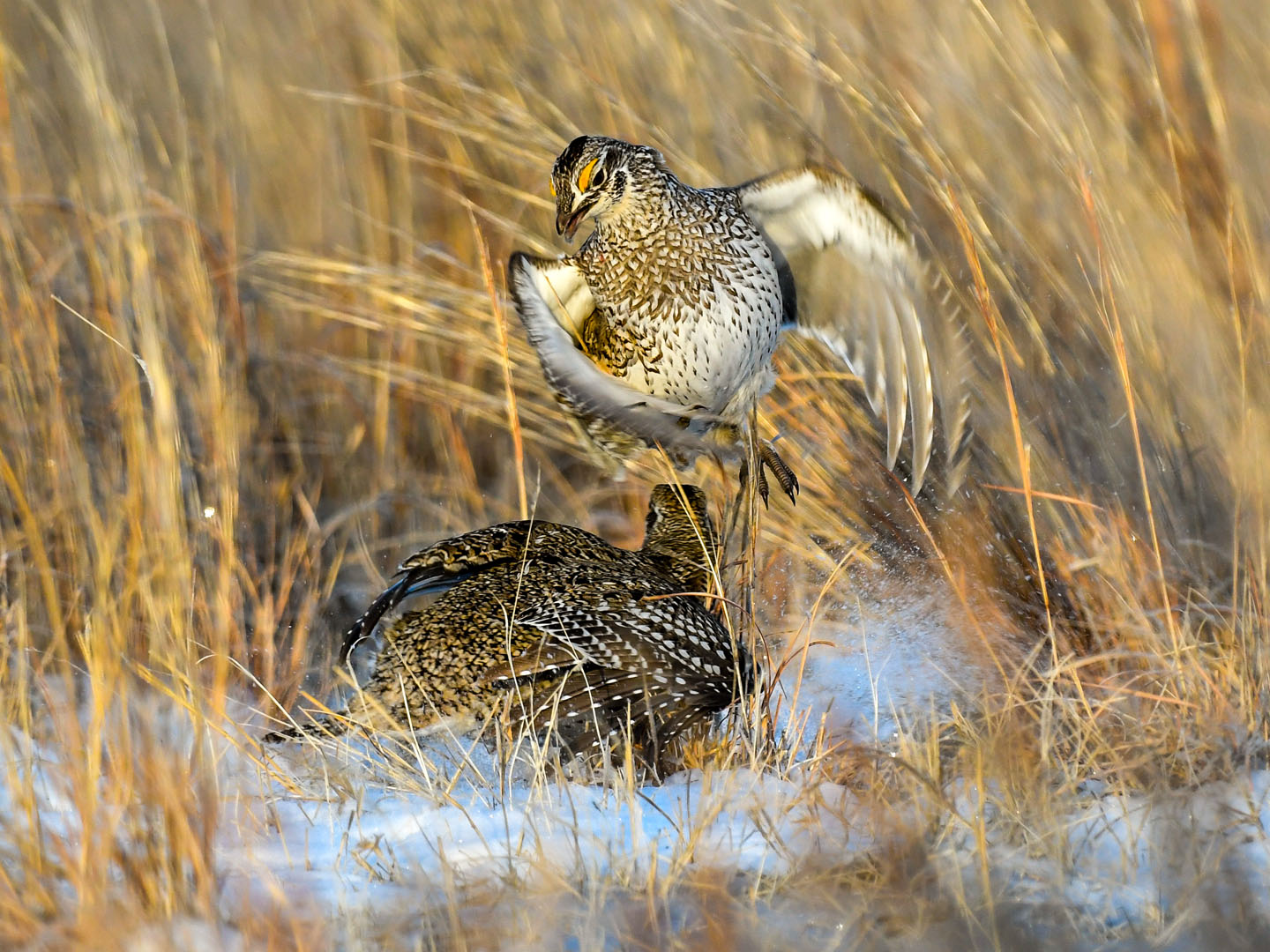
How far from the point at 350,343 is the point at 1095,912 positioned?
9.66 ft

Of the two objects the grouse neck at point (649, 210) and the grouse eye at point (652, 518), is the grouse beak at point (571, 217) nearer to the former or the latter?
the grouse neck at point (649, 210)

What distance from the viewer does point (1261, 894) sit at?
1888mm

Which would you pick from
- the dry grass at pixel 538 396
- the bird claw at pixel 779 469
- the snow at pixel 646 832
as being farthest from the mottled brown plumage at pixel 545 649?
the bird claw at pixel 779 469

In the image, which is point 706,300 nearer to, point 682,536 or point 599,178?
point 599,178

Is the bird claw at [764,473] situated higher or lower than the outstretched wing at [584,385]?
lower

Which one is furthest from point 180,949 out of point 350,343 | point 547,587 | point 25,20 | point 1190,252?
point 25,20

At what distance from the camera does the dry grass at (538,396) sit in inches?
78.9

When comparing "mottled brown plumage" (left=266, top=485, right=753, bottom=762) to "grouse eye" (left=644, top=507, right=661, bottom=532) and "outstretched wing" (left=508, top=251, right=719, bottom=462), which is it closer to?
"outstretched wing" (left=508, top=251, right=719, bottom=462)

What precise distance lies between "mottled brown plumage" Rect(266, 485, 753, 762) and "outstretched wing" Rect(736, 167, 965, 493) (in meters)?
0.57

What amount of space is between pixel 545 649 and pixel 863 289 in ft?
3.62

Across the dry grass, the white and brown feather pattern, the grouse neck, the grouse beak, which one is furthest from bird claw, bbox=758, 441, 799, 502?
the grouse beak

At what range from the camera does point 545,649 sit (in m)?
2.65

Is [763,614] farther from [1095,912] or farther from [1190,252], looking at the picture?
[1095,912]

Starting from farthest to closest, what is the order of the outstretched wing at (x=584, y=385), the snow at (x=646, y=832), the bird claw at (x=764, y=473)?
the bird claw at (x=764, y=473) → the outstretched wing at (x=584, y=385) → the snow at (x=646, y=832)
